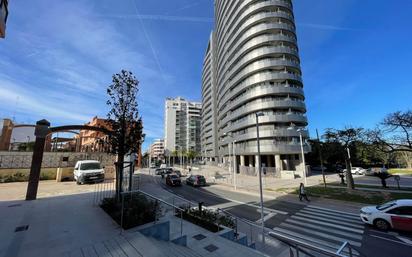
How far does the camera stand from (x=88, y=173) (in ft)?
76.6

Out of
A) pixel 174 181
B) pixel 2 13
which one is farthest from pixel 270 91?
pixel 2 13

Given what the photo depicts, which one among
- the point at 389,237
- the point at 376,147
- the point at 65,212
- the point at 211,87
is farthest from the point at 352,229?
the point at 211,87

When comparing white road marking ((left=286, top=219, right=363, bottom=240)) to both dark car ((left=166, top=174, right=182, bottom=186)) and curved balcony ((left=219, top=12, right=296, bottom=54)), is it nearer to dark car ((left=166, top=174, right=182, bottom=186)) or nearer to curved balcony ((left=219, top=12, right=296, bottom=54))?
dark car ((left=166, top=174, right=182, bottom=186))

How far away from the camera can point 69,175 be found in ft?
89.9

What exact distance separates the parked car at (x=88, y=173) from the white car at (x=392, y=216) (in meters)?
25.8

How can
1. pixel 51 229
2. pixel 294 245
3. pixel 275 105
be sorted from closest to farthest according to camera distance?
pixel 294 245 → pixel 51 229 → pixel 275 105

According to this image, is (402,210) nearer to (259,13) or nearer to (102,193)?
(102,193)

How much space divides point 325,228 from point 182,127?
12173 centimetres

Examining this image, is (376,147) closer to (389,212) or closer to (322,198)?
(322,198)

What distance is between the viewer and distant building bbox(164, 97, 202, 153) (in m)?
126

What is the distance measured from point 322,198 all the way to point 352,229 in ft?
28.5

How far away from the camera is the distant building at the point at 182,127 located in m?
126

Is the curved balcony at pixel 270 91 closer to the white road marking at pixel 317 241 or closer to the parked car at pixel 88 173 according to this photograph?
the parked car at pixel 88 173

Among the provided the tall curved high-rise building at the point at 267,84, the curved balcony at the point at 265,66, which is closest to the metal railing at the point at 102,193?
the tall curved high-rise building at the point at 267,84
